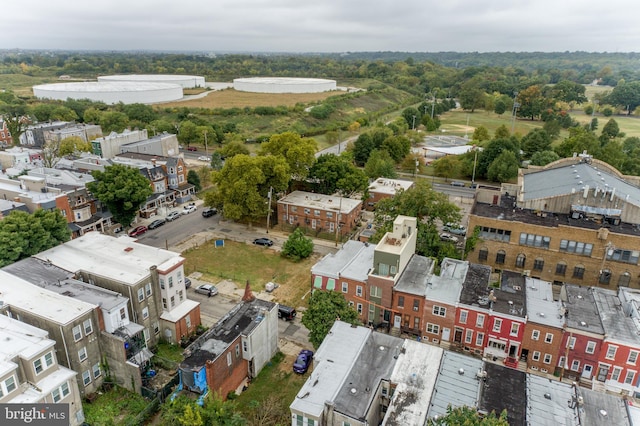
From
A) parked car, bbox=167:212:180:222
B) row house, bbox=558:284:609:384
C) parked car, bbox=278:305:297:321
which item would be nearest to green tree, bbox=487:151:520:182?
row house, bbox=558:284:609:384

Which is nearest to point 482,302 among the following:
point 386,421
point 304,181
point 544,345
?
point 544,345

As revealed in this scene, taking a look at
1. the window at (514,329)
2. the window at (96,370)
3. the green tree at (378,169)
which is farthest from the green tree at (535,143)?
the window at (96,370)

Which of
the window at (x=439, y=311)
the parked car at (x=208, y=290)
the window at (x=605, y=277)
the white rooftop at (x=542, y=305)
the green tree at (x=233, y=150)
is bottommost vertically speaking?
A: the parked car at (x=208, y=290)

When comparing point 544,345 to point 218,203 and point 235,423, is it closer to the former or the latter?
point 235,423

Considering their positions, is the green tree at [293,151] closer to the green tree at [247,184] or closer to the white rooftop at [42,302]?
the green tree at [247,184]

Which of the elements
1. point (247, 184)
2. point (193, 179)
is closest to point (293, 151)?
point (247, 184)

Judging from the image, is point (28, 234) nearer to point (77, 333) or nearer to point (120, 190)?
point (120, 190)
